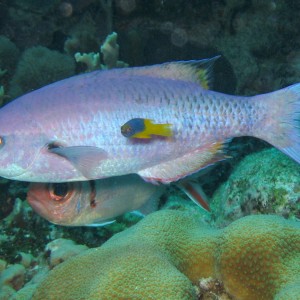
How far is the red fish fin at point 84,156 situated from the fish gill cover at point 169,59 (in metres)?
1.32

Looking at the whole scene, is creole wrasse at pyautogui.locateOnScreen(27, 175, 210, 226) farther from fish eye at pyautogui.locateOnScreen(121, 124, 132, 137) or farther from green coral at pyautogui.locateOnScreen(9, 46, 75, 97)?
green coral at pyautogui.locateOnScreen(9, 46, 75, 97)

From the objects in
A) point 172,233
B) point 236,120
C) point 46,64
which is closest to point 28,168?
point 172,233

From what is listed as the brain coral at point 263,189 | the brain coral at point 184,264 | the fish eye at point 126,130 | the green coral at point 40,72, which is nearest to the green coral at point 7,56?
the green coral at point 40,72

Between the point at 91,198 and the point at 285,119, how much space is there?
212 centimetres

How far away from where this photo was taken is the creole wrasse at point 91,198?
354 centimetres

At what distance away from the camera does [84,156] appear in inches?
95.7

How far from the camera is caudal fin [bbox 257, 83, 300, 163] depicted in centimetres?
268

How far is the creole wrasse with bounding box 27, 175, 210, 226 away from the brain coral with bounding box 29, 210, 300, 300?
902mm

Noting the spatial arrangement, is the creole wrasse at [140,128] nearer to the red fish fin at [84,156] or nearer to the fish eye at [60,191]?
the red fish fin at [84,156]

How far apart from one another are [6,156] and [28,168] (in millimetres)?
176

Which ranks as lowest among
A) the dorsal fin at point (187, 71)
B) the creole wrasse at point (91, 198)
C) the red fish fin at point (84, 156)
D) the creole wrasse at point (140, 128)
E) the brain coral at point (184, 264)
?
the creole wrasse at point (91, 198)

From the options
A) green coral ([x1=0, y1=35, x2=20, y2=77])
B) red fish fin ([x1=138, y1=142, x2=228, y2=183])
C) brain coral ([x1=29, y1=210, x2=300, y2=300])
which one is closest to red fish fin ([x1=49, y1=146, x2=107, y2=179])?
red fish fin ([x1=138, y1=142, x2=228, y2=183])

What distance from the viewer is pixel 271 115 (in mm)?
2725

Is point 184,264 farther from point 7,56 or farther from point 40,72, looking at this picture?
point 7,56
